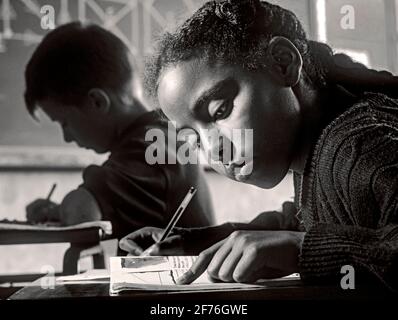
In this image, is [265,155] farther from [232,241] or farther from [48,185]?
[48,185]

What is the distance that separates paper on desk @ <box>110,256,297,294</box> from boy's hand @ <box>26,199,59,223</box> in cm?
17

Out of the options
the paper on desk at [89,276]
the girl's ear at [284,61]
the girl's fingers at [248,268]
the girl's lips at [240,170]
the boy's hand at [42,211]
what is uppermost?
the girl's ear at [284,61]

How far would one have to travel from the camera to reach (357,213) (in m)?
0.94

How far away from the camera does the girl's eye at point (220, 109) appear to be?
1090mm

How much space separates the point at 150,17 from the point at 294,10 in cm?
31

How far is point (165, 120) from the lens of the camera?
3.85 feet

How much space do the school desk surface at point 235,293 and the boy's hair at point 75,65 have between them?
1.42ft

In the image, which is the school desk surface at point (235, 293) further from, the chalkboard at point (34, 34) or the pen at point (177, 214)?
the chalkboard at point (34, 34)

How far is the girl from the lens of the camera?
0.92 metres

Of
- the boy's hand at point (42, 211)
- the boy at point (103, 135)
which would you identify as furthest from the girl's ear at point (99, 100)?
the boy's hand at point (42, 211)

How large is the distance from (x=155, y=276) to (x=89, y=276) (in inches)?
6.6

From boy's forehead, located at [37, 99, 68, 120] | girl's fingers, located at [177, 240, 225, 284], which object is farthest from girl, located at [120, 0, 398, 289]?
boy's forehead, located at [37, 99, 68, 120]

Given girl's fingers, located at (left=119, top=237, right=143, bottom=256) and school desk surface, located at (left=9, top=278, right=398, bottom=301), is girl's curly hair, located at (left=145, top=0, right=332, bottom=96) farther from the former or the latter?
school desk surface, located at (left=9, top=278, right=398, bottom=301)
